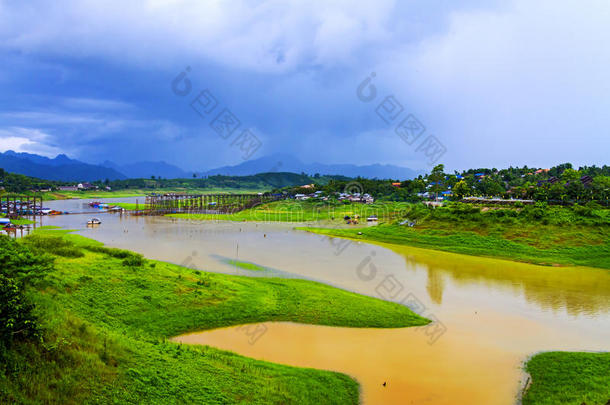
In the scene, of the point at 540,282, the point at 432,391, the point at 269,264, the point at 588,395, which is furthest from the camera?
the point at 269,264

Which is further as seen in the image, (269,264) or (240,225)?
(240,225)

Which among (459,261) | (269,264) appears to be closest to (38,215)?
(269,264)

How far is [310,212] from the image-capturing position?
253 ft

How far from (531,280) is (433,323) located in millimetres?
13555

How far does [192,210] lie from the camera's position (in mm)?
A: 84938

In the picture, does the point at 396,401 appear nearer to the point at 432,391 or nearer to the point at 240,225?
the point at 432,391

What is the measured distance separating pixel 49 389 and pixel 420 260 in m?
30.9

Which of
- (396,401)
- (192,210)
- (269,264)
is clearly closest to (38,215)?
(192,210)

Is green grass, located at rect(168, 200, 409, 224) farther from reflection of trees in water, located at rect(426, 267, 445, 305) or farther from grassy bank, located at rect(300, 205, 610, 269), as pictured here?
reflection of trees in water, located at rect(426, 267, 445, 305)

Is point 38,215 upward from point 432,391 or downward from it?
upward

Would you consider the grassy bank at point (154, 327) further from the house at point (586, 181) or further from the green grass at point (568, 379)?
the house at point (586, 181)

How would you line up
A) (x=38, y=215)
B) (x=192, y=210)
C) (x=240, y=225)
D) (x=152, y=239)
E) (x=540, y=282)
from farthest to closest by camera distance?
(x=192, y=210)
(x=38, y=215)
(x=240, y=225)
(x=152, y=239)
(x=540, y=282)

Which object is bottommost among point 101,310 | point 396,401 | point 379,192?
point 396,401

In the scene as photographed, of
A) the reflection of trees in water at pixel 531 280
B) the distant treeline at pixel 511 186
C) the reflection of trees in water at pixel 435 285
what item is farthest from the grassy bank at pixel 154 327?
the distant treeline at pixel 511 186
